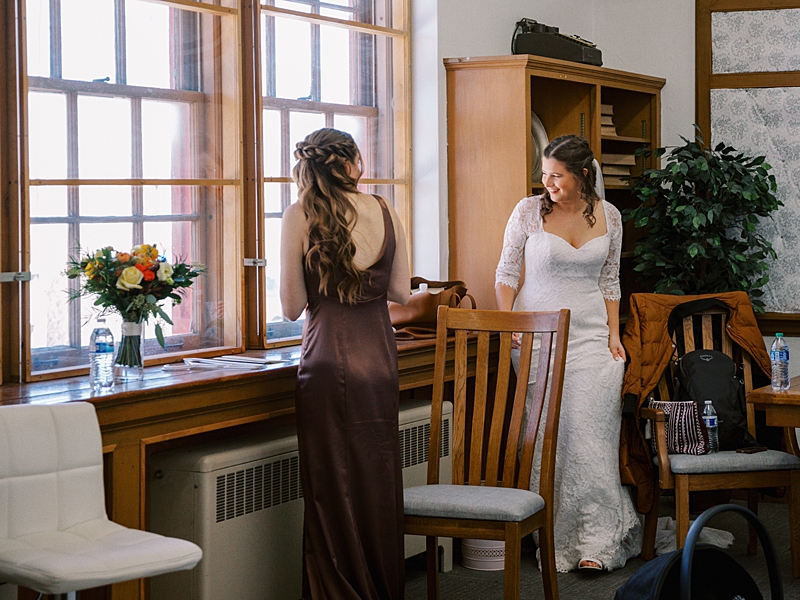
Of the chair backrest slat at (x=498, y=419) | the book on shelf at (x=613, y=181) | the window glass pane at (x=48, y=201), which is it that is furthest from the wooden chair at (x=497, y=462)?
the book on shelf at (x=613, y=181)

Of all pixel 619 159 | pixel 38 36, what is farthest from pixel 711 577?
pixel 619 159

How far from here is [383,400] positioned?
3152mm

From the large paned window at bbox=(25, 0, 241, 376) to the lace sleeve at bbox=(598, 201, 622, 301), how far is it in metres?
1.52

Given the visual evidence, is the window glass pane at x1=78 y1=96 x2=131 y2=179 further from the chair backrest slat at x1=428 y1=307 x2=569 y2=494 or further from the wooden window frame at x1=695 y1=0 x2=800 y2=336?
the wooden window frame at x1=695 y1=0 x2=800 y2=336

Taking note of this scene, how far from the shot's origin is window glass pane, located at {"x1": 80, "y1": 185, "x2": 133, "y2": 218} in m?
3.14

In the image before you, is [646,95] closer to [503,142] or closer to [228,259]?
[503,142]

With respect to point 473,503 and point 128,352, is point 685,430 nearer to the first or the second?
point 473,503

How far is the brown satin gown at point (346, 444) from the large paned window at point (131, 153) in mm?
643

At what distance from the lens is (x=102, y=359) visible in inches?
110

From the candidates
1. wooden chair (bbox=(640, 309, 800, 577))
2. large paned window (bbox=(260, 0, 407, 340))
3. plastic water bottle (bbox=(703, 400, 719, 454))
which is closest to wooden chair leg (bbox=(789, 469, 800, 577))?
wooden chair (bbox=(640, 309, 800, 577))

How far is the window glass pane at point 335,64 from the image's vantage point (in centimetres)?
409

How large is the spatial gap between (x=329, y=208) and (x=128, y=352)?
732mm

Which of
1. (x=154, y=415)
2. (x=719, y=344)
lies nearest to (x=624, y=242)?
(x=719, y=344)

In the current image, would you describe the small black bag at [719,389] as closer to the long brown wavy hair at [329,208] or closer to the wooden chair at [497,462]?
the wooden chair at [497,462]
